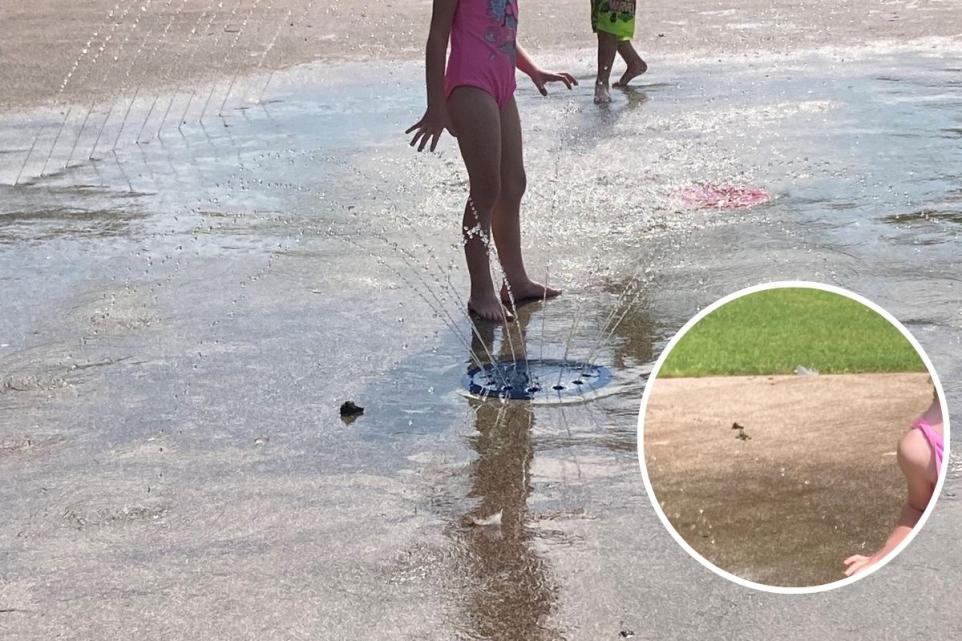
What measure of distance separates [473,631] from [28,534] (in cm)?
123

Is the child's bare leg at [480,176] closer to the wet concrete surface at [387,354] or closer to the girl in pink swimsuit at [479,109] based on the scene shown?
the girl in pink swimsuit at [479,109]

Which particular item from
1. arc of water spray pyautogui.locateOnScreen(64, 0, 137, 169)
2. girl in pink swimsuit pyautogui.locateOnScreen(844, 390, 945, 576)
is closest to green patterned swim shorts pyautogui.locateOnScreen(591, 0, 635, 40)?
arc of water spray pyautogui.locateOnScreen(64, 0, 137, 169)

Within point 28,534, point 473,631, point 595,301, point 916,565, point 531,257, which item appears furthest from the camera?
point 531,257

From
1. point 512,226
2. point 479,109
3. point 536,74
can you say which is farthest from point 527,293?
point 536,74

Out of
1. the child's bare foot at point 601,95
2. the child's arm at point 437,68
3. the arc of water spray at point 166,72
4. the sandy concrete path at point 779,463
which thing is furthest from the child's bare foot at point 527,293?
the child's bare foot at point 601,95

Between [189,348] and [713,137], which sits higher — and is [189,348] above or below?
above

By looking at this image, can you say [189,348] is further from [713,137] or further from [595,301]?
[713,137]

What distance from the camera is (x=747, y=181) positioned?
6988 millimetres

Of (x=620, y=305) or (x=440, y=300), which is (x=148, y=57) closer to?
(x=440, y=300)

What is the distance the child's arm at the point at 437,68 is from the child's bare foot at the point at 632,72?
199 inches

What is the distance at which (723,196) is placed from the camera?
6750 millimetres

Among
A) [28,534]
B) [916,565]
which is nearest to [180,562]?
[28,534]

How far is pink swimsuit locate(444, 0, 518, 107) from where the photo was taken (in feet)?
16.8

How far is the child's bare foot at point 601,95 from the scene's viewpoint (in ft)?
30.7
